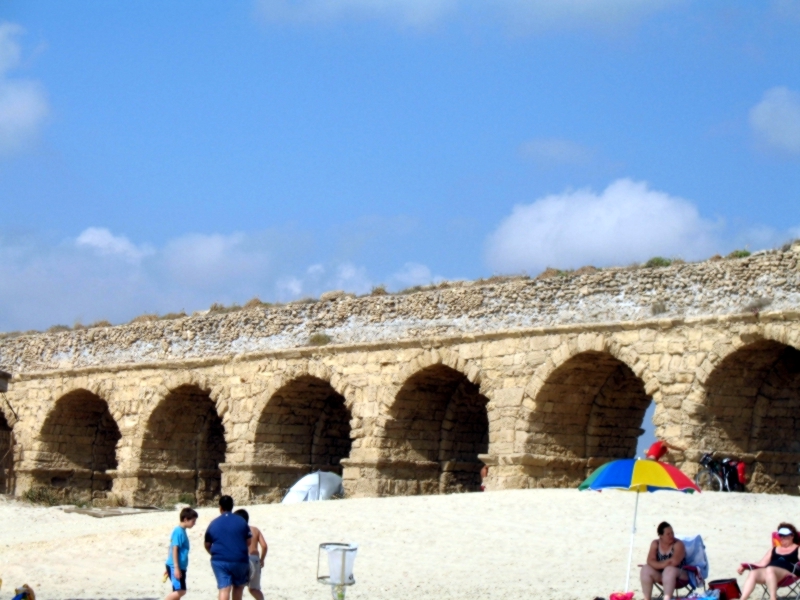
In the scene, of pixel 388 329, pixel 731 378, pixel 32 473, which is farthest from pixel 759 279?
pixel 32 473

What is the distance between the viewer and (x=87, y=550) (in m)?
14.1

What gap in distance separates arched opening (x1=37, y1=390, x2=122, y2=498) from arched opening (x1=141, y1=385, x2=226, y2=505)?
1.86 meters

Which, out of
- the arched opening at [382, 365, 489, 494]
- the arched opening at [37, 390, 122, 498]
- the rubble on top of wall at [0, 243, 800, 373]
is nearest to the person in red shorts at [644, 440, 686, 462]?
the rubble on top of wall at [0, 243, 800, 373]

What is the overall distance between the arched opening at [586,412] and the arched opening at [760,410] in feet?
6.14

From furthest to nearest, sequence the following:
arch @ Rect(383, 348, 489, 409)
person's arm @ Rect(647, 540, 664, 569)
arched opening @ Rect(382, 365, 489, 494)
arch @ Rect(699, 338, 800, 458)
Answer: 1. arched opening @ Rect(382, 365, 489, 494)
2. arch @ Rect(383, 348, 489, 409)
3. arch @ Rect(699, 338, 800, 458)
4. person's arm @ Rect(647, 540, 664, 569)

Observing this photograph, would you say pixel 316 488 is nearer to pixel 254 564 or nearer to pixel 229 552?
pixel 254 564

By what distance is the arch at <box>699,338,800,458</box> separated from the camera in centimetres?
1662

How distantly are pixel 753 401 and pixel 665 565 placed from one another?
752cm

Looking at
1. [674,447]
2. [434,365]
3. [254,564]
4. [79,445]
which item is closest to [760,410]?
[674,447]

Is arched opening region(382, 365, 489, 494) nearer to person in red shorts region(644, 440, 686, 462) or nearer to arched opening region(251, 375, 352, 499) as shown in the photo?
arched opening region(251, 375, 352, 499)

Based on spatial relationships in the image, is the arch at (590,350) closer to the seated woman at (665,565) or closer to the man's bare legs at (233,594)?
the seated woman at (665,565)

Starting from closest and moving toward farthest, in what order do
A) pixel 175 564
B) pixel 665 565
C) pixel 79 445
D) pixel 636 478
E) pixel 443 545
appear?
pixel 175 564 < pixel 665 565 < pixel 636 478 < pixel 443 545 < pixel 79 445

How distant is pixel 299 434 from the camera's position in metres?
22.5

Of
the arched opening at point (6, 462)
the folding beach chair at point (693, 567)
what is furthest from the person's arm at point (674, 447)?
the arched opening at point (6, 462)
